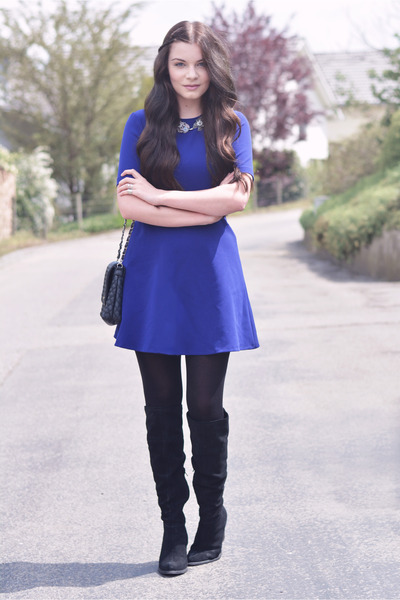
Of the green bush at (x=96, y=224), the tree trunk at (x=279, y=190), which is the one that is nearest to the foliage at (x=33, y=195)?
the green bush at (x=96, y=224)

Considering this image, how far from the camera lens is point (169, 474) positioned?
11.2ft

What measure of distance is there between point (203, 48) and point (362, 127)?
53.0 feet

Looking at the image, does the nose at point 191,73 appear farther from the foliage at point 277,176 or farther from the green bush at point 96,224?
the foliage at point 277,176

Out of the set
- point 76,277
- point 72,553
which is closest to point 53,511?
point 72,553

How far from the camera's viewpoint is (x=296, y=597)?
3102 millimetres

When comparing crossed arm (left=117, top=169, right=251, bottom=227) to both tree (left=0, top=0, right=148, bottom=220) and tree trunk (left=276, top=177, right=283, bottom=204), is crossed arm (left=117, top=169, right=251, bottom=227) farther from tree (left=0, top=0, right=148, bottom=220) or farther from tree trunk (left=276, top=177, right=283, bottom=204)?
tree trunk (left=276, top=177, right=283, bottom=204)

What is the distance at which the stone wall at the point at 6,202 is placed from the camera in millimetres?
21656

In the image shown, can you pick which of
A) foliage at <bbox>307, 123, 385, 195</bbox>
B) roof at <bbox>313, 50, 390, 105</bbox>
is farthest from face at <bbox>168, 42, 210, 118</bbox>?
roof at <bbox>313, 50, 390, 105</bbox>

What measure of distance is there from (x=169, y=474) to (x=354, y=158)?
15.7 meters

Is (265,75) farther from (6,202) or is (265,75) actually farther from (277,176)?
(6,202)

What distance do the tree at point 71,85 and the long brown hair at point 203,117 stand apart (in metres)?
25.4

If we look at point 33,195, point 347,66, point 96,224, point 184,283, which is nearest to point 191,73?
point 184,283

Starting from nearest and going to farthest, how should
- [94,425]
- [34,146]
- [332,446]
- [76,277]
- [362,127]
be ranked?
1. [332,446]
2. [94,425]
3. [76,277]
4. [362,127]
5. [34,146]

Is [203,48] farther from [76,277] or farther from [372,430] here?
[76,277]
